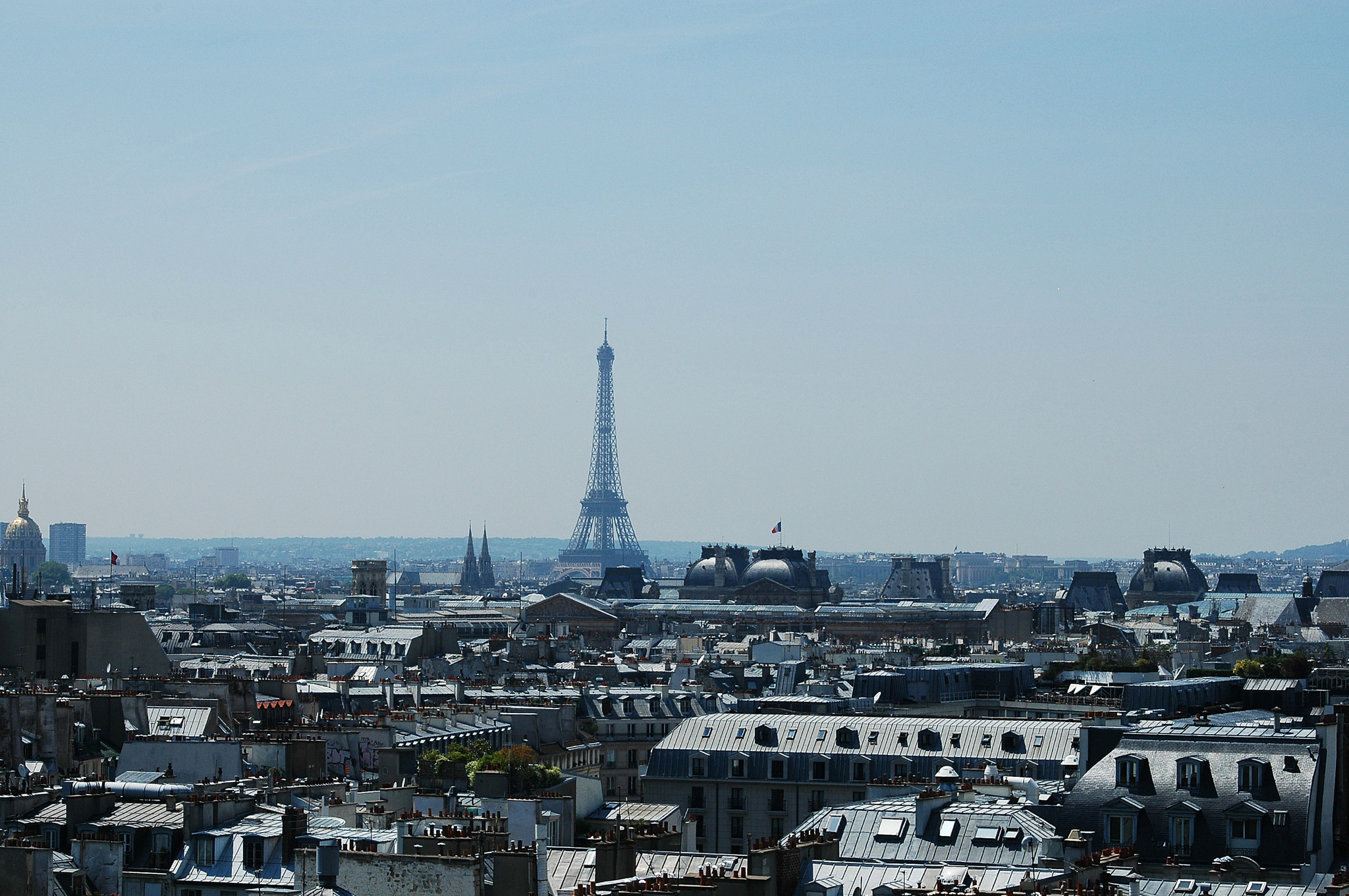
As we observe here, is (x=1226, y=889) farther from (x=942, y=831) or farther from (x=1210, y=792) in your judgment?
(x=1210, y=792)

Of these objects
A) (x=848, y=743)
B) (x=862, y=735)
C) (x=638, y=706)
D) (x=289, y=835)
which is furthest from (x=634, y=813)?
(x=638, y=706)

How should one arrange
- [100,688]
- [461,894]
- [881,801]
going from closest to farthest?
[461,894], [881,801], [100,688]

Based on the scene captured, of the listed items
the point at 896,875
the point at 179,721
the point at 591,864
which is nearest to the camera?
the point at 591,864

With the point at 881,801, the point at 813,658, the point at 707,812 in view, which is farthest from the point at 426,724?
the point at 813,658

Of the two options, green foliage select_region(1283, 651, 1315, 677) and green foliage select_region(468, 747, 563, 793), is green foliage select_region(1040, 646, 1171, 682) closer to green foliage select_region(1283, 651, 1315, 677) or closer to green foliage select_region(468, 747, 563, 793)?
green foliage select_region(1283, 651, 1315, 677)

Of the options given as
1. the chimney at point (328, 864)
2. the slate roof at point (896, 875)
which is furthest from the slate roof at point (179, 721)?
the slate roof at point (896, 875)

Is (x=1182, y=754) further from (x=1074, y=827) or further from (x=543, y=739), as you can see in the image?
(x=543, y=739)
